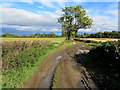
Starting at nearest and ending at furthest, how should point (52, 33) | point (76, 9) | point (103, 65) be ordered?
point (103, 65), point (76, 9), point (52, 33)

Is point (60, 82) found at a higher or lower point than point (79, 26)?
lower

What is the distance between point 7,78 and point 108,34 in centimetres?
5687

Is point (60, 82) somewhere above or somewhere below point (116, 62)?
below

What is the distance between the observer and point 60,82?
783 centimetres

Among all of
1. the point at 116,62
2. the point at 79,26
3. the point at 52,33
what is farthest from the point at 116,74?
the point at 52,33

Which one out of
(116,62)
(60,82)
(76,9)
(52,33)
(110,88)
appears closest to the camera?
(110,88)

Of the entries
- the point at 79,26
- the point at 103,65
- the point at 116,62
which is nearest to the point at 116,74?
the point at 116,62

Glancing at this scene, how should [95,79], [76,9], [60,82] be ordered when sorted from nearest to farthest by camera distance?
[60,82] → [95,79] → [76,9]

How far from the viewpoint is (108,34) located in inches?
2146

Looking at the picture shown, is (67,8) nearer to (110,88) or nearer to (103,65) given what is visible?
(103,65)

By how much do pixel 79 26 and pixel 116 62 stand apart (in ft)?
98.9

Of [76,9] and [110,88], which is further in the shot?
[76,9]

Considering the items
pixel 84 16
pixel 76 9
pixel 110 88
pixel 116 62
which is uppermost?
pixel 76 9

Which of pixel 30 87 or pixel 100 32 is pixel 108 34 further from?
pixel 30 87
